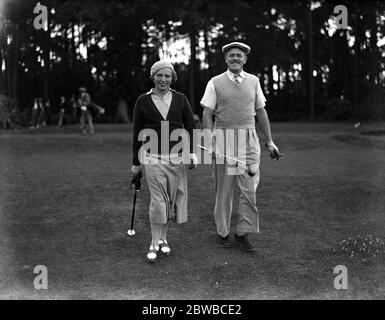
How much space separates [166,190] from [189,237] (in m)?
0.98

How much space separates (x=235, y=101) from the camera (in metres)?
4.95

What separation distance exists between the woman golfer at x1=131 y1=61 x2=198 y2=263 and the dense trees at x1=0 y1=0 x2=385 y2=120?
14.4m

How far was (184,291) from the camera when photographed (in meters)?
4.20

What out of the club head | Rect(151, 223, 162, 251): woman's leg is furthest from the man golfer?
the club head

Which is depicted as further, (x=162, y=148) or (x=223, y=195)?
(x=223, y=195)

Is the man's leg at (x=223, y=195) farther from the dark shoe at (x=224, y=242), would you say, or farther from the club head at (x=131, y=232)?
the club head at (x=131, y=232)

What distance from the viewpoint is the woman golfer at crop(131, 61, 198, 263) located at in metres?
4.71

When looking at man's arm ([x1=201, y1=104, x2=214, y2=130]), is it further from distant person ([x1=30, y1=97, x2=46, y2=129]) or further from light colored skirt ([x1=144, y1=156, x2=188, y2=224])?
distant person ([x1=30, y1=97, x2=46, y2=129])

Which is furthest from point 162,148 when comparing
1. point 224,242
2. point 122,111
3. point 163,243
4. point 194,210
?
point 122,111

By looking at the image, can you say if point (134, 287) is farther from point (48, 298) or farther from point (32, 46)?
point (32, 46)

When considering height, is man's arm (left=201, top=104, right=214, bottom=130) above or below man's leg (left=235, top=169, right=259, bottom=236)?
above

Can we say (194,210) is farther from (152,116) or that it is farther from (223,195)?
(152,116)

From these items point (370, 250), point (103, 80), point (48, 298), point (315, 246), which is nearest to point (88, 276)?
point (48, 298)
